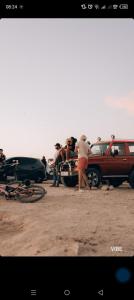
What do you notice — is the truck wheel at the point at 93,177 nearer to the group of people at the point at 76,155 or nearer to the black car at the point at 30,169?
the group of people at the point at 76,155

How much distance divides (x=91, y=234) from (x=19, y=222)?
242 cm

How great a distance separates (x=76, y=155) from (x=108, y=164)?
4.18ft

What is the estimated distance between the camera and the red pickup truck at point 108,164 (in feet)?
47.2

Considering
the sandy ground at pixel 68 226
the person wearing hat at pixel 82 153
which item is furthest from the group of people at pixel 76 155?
the sandy ground at pixel 68 226

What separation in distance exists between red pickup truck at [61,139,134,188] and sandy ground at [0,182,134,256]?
3.51 metres

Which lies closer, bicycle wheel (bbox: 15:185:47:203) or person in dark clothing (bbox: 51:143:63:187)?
bicycle wheel (bbox: 15:185:47:203)

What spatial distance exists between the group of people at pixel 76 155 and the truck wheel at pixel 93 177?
0.84 ft

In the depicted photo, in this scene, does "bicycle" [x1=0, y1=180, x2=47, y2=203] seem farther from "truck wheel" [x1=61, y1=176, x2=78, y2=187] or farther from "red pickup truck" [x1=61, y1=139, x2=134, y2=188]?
"truck wheel" [x1=61, y1=176, x2=78, y2=187]

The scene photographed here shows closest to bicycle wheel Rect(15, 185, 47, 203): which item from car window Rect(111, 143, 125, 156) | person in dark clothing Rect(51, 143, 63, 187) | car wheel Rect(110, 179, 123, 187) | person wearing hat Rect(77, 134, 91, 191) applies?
person wearing hat Rect(77, 134, 91, 191)

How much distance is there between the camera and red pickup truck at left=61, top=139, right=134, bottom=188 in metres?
14.4
